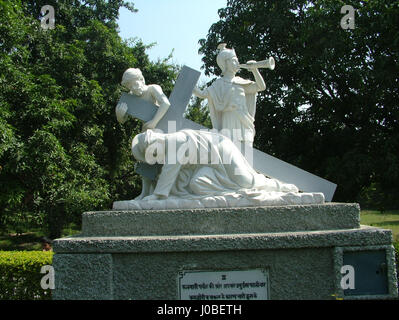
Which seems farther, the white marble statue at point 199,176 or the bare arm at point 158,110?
the bare arm at point 158,110

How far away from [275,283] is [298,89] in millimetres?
7689

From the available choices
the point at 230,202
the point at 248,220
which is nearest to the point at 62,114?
the point at 230,202

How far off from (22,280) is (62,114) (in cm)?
436

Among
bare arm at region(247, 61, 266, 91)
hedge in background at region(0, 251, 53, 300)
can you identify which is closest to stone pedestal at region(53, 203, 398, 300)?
bare arm at region(247, 61, 266, 91)

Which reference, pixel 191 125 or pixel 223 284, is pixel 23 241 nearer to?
pixel 191 125

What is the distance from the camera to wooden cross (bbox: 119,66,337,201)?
197 inches

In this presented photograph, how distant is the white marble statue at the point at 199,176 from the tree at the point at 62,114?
4392 mm

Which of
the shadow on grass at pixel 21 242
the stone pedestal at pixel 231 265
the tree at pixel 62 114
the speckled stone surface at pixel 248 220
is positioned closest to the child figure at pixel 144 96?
the speckled stone surface at pixel 248 220

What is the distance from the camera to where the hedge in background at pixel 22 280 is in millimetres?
5930

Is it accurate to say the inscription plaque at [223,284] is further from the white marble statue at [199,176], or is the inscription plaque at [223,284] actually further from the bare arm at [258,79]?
the bare arm at [258,79]

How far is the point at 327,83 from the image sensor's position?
10953 mm

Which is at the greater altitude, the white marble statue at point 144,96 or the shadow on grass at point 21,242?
the white marble statue at point 144,96

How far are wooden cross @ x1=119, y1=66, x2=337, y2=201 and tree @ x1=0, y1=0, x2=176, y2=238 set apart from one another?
3.79 metres

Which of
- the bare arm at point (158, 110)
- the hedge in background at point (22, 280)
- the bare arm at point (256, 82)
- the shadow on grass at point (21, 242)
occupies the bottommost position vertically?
the hedge in background at point (22, 280)
